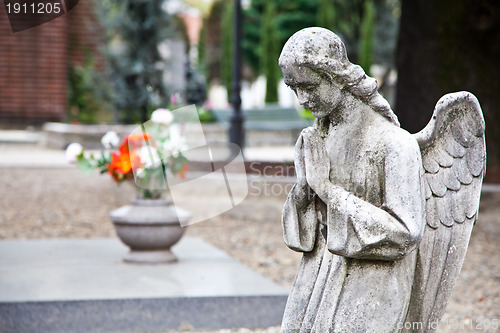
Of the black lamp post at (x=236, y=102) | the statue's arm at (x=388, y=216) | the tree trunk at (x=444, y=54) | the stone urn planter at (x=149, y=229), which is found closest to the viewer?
the statue's arm at (x=388, y=216)

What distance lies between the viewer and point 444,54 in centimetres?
1084

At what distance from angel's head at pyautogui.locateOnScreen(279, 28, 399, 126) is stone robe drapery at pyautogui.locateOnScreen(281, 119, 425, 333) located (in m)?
0.11

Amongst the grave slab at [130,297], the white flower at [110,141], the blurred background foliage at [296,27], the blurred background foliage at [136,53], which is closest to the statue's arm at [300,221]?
the grave slab at [130,297]

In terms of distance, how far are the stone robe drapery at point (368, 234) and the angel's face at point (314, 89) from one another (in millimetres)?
113

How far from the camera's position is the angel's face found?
2.23m

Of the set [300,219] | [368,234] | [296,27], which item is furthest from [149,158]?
[296,27]

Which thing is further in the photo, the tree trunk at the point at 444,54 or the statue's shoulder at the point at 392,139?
the tree trunk at the point at 444,54

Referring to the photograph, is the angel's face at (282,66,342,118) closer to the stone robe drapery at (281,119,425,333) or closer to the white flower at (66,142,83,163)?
the stone robe drapery at (281,119,425,333)

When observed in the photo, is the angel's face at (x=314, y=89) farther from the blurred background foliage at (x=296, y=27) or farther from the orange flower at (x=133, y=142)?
the blurred background foliage at (x=296, y=27)

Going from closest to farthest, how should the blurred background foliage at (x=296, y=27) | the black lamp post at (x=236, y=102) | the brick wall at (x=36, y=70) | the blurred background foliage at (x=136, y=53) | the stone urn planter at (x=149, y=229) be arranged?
the stone urn planter at (x=149, y=229) < the black lamp post at (x=236, y=102) < the blurred background foliage at (x=136, y=53) < the brick wall at (x=36, y=70) < the blurred background foliage at (x=296, y=27)

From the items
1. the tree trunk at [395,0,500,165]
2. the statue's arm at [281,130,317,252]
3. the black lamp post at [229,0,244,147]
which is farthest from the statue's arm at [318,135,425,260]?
the black lamp post at [229,0,244,147]

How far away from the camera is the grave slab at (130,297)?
4.92 meters

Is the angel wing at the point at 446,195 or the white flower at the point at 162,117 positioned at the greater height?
the angel wing at the point at 446,195

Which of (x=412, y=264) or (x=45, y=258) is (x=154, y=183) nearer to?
(x=45, y=258)
